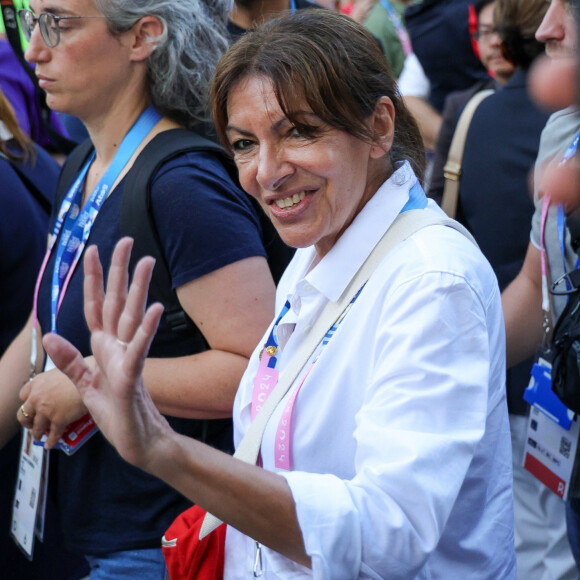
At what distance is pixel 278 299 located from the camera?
2.04 meters

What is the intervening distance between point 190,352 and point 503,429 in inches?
34.0

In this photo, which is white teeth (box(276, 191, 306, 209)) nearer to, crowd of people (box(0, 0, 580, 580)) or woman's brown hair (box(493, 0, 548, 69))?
crowd of people (box(0, 0, 580, 580))

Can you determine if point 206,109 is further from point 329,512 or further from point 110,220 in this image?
point 329,512

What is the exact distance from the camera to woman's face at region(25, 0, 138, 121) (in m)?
2.29

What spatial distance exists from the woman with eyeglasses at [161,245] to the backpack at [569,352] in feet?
2.29

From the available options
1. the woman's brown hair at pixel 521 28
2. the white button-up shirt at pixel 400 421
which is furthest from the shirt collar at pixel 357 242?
the woman's brown hair at pixel 521 28

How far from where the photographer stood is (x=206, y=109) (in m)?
2.36

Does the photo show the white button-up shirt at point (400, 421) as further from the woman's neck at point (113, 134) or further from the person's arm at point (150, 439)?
the woman's neck at point (113, 134)

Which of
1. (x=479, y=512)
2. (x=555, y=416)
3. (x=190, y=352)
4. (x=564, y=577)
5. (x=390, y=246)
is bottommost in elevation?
(x=564, y=577)

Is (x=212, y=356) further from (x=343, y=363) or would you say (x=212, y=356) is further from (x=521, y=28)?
(x=521, y=28)

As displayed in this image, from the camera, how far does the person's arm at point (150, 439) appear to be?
128 centimetres

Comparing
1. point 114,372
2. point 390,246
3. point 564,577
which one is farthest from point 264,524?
point 564,577

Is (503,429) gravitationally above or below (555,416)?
above

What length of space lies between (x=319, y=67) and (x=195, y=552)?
0.95 m
